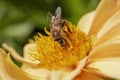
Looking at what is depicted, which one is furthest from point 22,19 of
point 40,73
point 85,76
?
point 85,76

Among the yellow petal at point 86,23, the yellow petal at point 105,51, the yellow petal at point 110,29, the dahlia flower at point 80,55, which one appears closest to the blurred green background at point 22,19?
the yellow petal at point 86,23

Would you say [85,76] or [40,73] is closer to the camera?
[85,76]

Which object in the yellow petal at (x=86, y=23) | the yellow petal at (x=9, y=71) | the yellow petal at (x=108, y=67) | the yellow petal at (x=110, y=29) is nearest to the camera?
the yellow petal at (x=108, y=67)

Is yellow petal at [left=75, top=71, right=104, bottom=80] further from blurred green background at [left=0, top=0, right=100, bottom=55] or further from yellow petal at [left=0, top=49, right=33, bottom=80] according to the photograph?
blurred green background at [left=0, top=0, right=100, bottom=55]

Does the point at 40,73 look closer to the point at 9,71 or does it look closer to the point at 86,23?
the point at 9,71

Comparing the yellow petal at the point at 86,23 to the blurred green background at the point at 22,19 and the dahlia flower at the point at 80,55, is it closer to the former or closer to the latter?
the dahlia flower at the point at 80,55

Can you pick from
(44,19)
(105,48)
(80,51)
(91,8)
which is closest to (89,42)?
(80,51)

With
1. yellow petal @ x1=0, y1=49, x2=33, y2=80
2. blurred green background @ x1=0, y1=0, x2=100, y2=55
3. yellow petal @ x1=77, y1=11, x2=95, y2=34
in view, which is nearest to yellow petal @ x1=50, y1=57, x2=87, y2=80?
yellow petal @ x1=0, y1=49, x2=33, y2=80
